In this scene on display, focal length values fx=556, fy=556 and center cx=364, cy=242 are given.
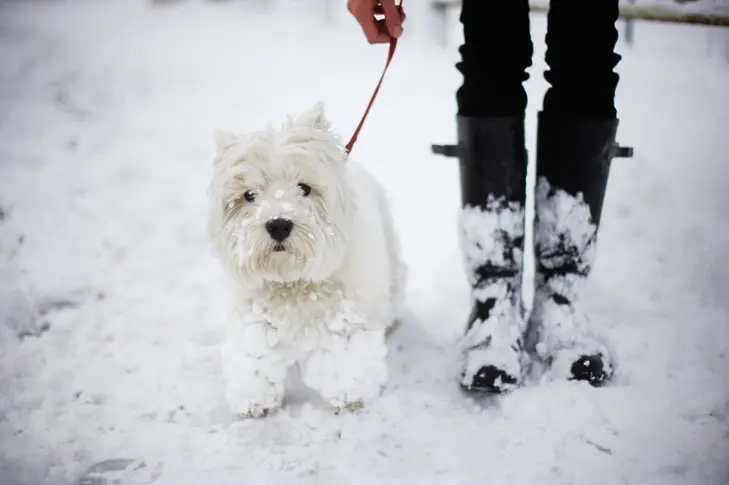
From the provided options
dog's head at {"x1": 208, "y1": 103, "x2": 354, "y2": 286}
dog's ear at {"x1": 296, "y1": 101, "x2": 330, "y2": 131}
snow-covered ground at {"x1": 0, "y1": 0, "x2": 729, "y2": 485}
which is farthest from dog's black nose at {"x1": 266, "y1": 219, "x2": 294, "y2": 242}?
snow-covered ground at {"x1": 0, "y1": 0, "x2": 729, "y2": 485}

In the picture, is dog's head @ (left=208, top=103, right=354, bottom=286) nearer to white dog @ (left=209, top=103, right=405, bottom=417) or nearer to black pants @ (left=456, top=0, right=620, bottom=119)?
white dog @ (left=209, top=103, right=405, bottom=417)

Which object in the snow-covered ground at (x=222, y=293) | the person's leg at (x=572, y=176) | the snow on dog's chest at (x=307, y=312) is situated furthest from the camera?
the snow on dog's chest at (x=307, y=312)

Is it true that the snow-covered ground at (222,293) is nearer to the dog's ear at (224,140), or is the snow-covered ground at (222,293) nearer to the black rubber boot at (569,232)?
the black rubber boot at (569,232)

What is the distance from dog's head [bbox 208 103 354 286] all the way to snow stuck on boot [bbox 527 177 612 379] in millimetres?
714

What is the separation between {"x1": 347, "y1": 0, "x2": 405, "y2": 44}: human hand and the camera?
5.99 ft

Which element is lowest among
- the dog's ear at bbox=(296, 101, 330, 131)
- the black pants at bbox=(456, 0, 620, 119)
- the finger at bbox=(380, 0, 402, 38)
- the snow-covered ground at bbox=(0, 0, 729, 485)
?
the snow-covered ground at bbox=(0, 0, 729, 485)

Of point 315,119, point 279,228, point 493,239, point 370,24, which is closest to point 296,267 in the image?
point 279,228

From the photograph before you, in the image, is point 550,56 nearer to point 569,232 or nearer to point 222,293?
point 569,232

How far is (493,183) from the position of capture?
190 cm

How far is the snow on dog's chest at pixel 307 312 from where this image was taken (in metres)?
1.85

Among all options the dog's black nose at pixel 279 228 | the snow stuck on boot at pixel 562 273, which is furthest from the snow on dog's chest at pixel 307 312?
the snow stuck on boot at pixel 562 273

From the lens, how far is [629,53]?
5254 mm

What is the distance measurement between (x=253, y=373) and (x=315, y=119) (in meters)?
0.86

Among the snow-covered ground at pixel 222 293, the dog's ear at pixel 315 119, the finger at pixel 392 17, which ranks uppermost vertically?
the finger at pixel 392 17
